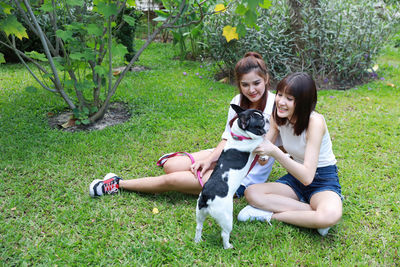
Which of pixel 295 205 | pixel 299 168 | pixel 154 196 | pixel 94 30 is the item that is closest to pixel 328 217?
pixel 295 205

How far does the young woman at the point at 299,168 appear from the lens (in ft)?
7.01

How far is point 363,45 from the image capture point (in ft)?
18.8

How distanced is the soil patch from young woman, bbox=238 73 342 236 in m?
2.43

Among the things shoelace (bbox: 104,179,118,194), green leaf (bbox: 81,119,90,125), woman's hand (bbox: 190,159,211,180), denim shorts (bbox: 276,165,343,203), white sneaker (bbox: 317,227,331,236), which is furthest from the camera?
green leaf (bbox: 81,119,90,125)

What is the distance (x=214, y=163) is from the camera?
2736 mm

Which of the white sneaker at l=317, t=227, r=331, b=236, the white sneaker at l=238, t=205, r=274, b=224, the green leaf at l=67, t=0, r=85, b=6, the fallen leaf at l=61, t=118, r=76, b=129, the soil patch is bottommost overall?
the soil patch

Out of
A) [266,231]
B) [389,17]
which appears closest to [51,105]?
[266,231]

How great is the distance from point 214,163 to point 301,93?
3.26 feet

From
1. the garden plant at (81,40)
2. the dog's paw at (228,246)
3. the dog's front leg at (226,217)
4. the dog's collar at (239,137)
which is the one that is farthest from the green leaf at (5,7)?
the dog's paw at (228,246)

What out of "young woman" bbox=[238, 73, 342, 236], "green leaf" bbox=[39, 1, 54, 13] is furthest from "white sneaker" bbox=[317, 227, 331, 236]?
"green leaf" bbox=[39, 1, 54, 13]

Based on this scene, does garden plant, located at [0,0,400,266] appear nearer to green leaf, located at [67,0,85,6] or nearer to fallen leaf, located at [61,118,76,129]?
green leaf, located at [67,0,85,6]

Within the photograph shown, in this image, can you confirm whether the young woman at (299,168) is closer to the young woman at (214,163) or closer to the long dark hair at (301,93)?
the long dark hair at (301,93)

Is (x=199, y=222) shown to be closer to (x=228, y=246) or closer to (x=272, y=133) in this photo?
(x=228, y=246)

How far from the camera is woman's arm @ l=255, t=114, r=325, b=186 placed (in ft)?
6.82
